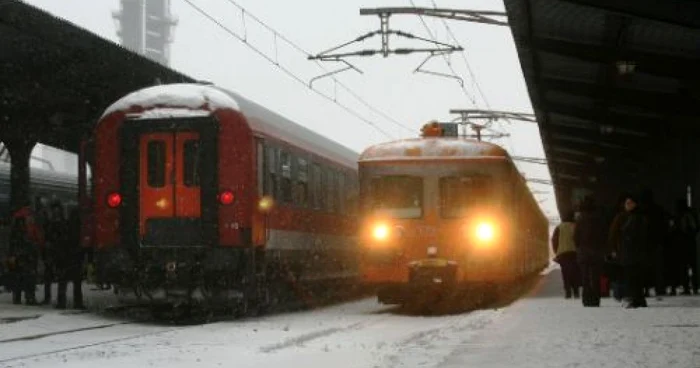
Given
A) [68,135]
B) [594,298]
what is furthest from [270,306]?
[68,135]

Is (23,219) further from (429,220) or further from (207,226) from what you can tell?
(429,220)

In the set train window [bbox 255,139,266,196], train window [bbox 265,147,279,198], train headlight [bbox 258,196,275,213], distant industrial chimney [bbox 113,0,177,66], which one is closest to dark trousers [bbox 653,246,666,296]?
train window [bbox 265,147,279,198]

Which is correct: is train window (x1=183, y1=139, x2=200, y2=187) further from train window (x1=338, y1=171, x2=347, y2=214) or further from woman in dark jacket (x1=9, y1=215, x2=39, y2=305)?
train window (x1=338, y1=171, x2=347, y2=214)

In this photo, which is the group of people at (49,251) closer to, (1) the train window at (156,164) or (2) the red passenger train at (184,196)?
(2) the red passenger train at (184,196)

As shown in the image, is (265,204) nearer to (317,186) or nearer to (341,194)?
(317,186)

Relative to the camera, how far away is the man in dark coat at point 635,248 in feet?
50.4

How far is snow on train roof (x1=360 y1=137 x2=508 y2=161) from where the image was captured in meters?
16.9

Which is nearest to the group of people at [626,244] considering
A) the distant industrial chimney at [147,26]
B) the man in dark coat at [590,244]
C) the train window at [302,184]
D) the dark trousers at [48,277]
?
the man in dark coat at [590,244]

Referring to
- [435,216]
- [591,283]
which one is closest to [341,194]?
[435,216]

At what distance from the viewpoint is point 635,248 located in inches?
607

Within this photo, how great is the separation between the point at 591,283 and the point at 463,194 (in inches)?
89.8

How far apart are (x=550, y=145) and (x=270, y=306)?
1726 cm

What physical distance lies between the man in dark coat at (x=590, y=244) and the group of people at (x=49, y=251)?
292 inches

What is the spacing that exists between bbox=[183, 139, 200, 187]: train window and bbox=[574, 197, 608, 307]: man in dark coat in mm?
5609
